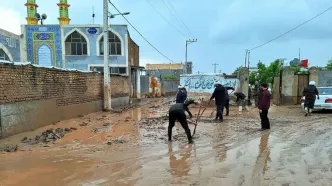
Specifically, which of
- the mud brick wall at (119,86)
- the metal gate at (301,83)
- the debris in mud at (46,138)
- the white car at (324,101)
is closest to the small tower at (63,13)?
the mud brick wall at (119,86)

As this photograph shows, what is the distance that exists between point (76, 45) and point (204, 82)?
15.4 metres

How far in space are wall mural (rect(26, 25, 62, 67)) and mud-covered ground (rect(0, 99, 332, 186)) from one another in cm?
2149

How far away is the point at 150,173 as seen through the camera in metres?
5.23

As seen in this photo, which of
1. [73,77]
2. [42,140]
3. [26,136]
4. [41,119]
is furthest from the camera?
[73,77]

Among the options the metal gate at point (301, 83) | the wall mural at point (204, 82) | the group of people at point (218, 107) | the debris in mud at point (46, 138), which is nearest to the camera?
the group of people at point (218, 107)

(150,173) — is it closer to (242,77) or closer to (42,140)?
(42,140)

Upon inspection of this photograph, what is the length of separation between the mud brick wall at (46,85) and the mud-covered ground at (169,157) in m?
1.34

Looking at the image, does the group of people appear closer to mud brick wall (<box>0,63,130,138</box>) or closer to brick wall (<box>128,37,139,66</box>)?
mud brick wall (<box>0,63,130,138</box>)

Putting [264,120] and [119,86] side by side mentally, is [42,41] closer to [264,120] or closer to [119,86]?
[119,86]

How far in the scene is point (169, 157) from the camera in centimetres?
638

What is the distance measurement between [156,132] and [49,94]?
4534 mm

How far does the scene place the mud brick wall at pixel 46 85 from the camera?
29.7 ft

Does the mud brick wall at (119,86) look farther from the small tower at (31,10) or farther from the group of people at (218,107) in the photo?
the small tower at (31,10)

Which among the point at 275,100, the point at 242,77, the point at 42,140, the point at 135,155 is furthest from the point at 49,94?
the point at 275,100
